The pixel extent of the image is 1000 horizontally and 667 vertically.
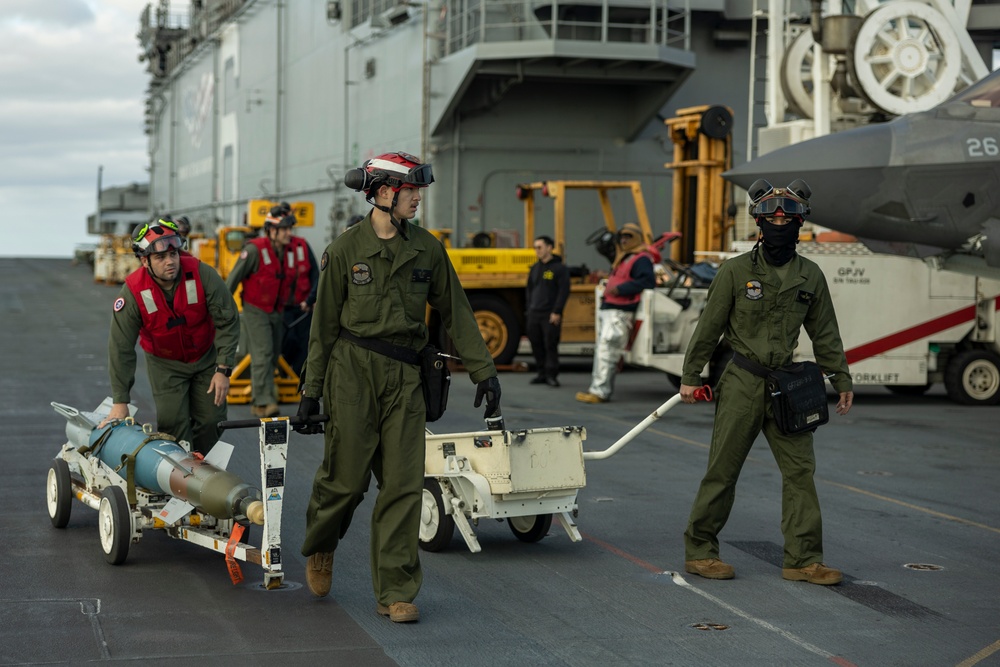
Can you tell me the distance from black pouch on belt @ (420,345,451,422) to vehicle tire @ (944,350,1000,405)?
11.3m

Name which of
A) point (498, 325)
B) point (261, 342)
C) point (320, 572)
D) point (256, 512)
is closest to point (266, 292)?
point (261, 342)

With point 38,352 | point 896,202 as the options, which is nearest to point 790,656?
point 896,202

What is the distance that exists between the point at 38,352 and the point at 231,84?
3212 centimetres

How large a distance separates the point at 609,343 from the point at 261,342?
409cm

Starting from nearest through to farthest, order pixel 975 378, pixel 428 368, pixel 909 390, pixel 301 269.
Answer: pixel 428 368 → pixel 301 269 → pixel 975 378 → pixel 909 390

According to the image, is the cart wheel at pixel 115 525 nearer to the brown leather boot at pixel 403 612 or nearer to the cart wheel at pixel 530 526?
the brown leather boot at pixel 403 612

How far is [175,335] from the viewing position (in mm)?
7426

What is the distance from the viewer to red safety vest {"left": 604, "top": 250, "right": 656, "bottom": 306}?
48.5 ft

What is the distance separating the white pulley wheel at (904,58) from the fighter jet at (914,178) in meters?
6.30

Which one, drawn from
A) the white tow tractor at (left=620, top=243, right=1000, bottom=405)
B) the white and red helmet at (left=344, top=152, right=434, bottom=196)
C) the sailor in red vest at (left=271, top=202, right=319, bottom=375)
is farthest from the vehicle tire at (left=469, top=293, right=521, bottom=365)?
the white and red helmet at (left=344, top=152, right=434, bottom=196)

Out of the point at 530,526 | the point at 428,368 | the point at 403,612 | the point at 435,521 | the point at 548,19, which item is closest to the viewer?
the point at 403,612

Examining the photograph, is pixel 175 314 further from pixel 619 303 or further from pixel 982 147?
pixel 619 303

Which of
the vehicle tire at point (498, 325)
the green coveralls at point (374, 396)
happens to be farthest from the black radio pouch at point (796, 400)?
the vehicle tire at point (498, 325)

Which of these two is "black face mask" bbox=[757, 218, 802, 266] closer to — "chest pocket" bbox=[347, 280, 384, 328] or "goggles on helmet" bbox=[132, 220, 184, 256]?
"chest pocket" bbox=[347, 280, 384, 328]
